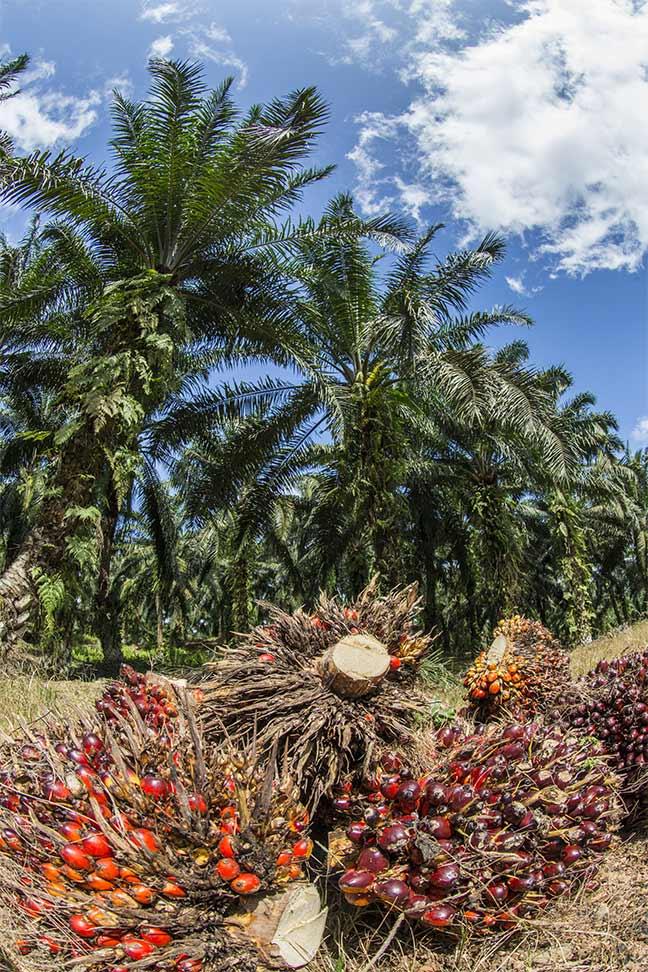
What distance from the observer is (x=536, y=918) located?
261 cm

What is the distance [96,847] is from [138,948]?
0.35 meters

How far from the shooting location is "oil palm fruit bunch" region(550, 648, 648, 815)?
3.43 metres

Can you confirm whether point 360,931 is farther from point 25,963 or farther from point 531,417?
point 531,417

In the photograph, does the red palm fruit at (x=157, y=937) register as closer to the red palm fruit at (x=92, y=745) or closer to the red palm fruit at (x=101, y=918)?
the red palm fruit at (x=101, y=918)

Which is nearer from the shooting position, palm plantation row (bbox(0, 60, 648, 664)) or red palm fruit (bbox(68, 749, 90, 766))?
red palm fruit (bbox(68, 749, 90, 766))

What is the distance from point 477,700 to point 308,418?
7466mm

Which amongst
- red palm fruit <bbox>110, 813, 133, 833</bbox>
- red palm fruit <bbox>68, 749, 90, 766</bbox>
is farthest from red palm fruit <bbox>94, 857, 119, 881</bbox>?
red palm fruit <bbox>68, 749, 90, 766</bbox>

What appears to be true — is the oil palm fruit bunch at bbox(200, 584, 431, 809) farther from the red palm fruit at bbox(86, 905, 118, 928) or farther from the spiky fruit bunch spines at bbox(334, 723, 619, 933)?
the red palm fruit at bbox(86, 905, 118, 928)

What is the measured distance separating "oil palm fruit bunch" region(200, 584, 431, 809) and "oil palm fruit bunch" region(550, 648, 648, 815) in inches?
45.4

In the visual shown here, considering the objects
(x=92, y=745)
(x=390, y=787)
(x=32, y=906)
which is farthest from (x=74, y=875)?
(x=390, y=787)

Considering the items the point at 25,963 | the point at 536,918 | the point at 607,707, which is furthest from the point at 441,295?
the point at 25,963

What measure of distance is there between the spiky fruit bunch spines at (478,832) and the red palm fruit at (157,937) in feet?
2.31

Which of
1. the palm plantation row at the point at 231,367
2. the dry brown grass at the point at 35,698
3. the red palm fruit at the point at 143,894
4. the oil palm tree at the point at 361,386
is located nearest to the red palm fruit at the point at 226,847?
the red palm fruit at the point at 143,894

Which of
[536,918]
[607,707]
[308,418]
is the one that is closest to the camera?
[536,918]
